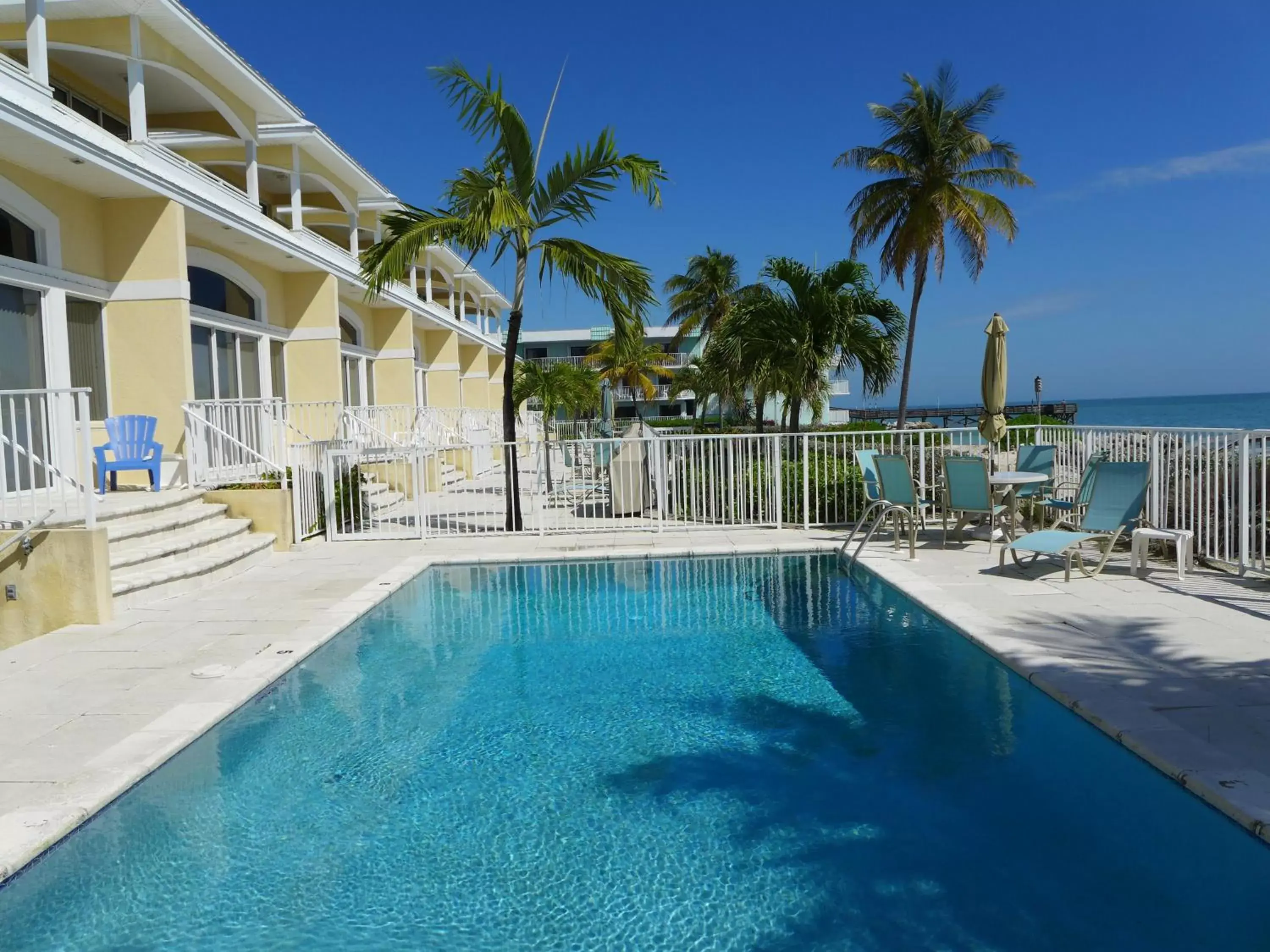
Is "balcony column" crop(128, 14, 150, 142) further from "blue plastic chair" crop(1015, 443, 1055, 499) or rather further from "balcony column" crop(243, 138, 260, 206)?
"blue plastic chair" crop(1015, 443, 1055, 499)

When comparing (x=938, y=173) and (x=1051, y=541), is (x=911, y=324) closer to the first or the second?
(x=938, y=173)

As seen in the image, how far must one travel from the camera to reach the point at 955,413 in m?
56.9

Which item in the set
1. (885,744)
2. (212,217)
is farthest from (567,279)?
(885,744)

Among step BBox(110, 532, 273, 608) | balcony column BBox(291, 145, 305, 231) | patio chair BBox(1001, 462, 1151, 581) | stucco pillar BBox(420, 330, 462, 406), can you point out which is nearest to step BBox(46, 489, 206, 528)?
step BBox(110, 532, 273, 608)

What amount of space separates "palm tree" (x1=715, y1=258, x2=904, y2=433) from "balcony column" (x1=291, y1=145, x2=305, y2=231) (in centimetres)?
803

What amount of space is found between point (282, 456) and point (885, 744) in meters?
10.6

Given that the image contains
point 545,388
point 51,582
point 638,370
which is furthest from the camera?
point 638,370

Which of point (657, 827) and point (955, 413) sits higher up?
point (955, 413)

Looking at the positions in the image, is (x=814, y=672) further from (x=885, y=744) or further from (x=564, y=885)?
(x=564, y=885)

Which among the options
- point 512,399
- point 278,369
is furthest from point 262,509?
point 278,369

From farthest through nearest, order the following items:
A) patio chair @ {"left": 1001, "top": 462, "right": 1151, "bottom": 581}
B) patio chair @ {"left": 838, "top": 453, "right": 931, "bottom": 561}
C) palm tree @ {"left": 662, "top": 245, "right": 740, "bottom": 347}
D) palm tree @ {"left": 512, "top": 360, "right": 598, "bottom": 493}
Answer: palm tree @ {"left": 662, "top": 245, "right": 740, "bottom": 347}, palm tree @ {"left": 512, "top": 360, "right": 598, "bottom": 493}, patio chair @ {"left": 838, "top": 453, "right": 931, "bottom": 561}, patio chair @ {"left": 1001, "top": 462, "right": 1151, "bottom": 581}

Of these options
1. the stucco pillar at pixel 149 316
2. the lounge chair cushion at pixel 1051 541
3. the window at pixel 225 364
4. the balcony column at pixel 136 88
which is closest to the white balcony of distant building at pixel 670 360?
the window at pixel 225 364

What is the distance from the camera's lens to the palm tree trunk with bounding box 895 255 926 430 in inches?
961

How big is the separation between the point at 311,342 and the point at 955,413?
4889 cm
